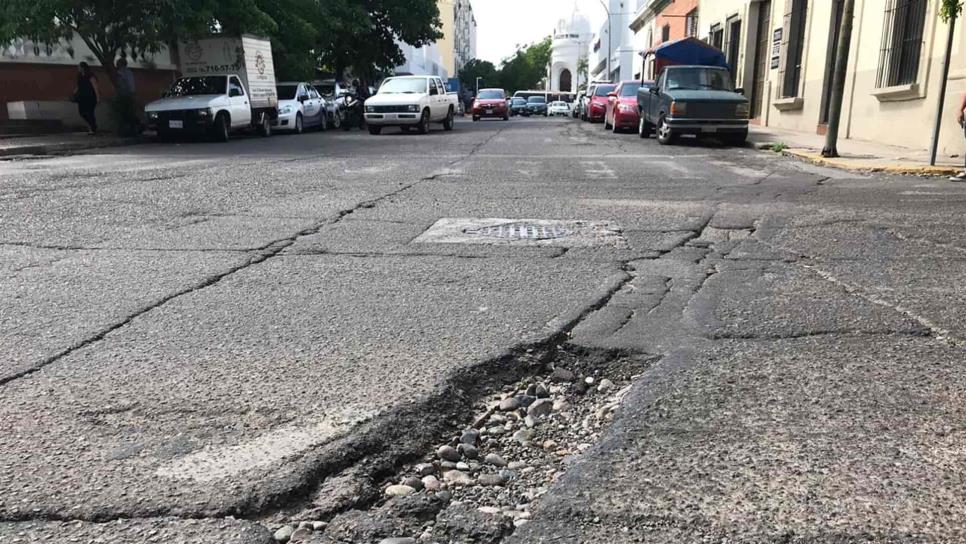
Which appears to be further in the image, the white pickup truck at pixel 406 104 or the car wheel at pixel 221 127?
the white pickup truck at pixel 406 104

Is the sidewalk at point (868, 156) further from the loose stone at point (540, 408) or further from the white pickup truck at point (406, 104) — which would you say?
the loose stone at point (540, 408)

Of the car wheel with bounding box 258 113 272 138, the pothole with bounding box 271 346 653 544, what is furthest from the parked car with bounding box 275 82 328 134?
the pothole with bounding box 271 346 653 544

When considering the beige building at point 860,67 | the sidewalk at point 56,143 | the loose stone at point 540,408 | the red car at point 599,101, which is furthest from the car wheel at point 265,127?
the loose stone at point 540,408

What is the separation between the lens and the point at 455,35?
347 ft

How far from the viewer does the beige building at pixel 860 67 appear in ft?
46.2

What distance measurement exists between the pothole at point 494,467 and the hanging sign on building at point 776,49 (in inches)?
900

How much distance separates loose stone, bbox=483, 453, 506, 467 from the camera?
2447mm

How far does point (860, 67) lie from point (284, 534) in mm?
18517

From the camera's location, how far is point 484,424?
2768 millimetres

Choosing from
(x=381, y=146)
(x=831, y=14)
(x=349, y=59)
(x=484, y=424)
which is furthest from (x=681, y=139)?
(x=349, y=59)

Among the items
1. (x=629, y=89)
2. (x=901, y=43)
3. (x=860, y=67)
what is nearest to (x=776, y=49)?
(x=629, y=89)

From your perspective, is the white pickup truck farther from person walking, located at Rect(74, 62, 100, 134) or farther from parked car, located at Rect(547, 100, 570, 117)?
parked car, located at Rect(547, 100, 570, 117)

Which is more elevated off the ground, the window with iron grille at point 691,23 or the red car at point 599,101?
the window with iron grille at point 691,23

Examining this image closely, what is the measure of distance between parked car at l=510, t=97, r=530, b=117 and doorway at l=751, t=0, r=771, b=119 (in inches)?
1122
